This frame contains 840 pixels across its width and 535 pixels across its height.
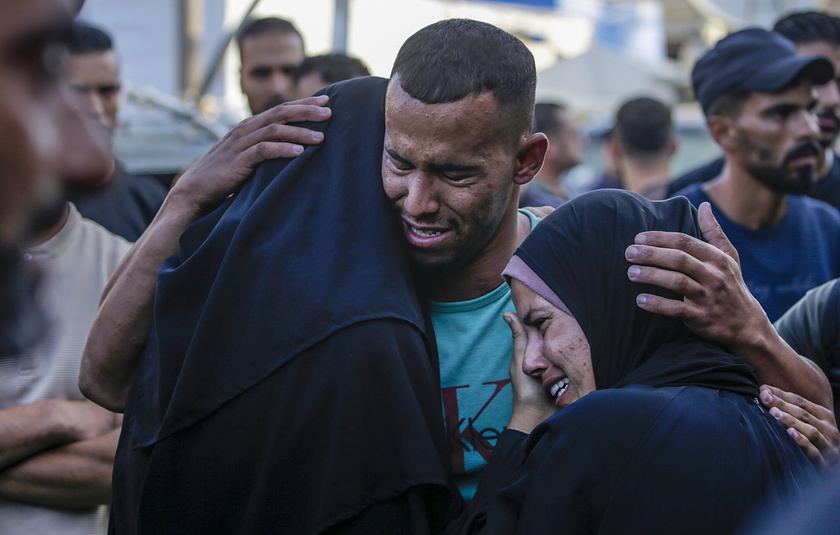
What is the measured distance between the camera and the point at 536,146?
7.89 feet

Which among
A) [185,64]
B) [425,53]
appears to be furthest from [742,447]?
[185,64]

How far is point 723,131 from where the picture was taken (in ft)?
13.8

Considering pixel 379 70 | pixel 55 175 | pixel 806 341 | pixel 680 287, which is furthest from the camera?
pixel 379 70

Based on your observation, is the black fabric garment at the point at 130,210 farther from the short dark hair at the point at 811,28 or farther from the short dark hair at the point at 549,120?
the short dark hair at the point at 549,120

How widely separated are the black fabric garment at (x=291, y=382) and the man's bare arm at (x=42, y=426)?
612 mm

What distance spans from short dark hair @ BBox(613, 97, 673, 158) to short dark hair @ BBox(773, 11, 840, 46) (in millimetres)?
1582

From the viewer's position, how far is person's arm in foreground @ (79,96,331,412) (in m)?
2.32

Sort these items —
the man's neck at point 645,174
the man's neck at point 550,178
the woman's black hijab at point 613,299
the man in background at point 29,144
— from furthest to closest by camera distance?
the man's neck at point 550,178, the man's neck at point 645,174, the woman's black hijab at point 613,299, the man in background at point 29,144

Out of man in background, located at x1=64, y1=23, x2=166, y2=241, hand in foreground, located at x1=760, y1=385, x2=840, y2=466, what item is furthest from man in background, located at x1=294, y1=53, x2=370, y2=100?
hand in foreground, located at x1=760, y1=385, x2=840, y2=466

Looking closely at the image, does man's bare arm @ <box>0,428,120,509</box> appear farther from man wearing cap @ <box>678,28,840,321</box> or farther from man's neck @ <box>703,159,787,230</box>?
man's neck @ <box>703,159,787,230</box>

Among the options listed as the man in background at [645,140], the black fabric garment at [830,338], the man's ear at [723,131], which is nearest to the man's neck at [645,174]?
the man in background at [645,140]

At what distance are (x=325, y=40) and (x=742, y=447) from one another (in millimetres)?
11618

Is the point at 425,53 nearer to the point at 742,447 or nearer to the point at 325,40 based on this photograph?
the point at 742,447

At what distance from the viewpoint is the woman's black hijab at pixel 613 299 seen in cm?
208
